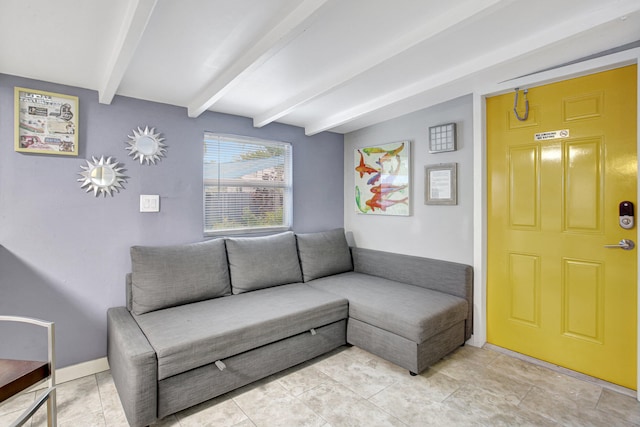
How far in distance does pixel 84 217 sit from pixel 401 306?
2.51 m

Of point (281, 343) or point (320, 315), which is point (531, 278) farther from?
point (281, 343)

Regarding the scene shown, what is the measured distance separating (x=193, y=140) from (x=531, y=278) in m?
3.09

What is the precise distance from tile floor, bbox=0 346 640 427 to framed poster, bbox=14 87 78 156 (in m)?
1.69

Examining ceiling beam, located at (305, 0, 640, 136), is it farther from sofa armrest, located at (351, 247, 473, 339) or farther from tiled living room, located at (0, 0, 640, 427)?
sofa armrest, located at (351, 247, 473, 339)

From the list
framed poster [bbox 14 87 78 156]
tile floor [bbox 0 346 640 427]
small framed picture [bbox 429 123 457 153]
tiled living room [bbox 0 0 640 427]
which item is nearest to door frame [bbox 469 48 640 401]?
tiled living room [bbox 0 0 640 427]

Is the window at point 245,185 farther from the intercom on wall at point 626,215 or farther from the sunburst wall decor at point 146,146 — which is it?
the intercom on wall at point 626,215

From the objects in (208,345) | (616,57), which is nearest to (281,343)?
(208,345)

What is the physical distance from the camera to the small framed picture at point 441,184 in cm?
284

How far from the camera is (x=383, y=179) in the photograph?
350cm

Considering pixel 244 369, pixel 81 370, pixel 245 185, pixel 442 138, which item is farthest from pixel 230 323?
pixel 442 138

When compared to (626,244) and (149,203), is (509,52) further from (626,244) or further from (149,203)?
(149,203)

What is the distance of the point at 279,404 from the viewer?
6.50 ft

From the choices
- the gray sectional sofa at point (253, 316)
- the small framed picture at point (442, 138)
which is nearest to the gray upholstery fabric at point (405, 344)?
the gray sectional sofa at point (253, 316)

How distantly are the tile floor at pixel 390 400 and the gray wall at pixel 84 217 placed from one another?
54 cm
